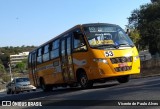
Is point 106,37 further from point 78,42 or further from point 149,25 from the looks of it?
point 149,25

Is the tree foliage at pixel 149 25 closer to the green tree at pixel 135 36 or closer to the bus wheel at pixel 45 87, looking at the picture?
the green tree at pixel 135 36

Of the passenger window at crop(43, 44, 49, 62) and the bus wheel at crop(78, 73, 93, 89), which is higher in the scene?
the passenger window at crop(43, 44, 49, 62)

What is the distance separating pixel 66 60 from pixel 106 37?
2.69 m

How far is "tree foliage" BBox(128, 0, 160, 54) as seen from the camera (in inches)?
2468

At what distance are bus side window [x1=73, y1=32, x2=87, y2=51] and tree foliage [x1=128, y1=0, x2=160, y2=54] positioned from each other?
45.0 m

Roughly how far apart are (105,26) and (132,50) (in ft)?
5.39

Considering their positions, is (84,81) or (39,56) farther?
(39,56)

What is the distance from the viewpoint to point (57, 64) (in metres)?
20.6

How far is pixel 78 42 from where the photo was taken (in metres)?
17.8

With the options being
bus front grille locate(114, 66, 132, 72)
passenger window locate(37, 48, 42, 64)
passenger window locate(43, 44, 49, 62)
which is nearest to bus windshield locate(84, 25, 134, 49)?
bus front grille locate(114, 66, 132, 72)

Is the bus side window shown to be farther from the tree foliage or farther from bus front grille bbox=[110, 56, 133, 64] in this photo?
the tree foliage

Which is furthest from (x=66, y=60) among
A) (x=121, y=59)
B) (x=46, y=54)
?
(x=46, y=54)

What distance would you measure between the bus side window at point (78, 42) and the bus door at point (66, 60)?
68 centimetres

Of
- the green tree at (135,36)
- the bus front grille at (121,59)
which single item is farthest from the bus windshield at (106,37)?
the green tree at (135,36)
